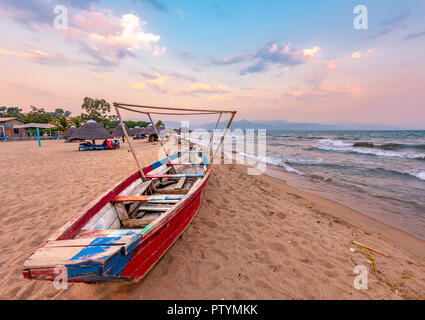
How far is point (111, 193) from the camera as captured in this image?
9.68ft

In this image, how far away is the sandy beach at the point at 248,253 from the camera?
2111mm

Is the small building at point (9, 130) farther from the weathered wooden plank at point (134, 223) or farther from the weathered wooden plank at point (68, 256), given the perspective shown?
the weathered wooden plank at point (68, 256)

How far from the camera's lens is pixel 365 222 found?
4254 mm

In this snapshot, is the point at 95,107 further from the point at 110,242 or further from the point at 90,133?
the point at 110,242

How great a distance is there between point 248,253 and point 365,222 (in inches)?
138

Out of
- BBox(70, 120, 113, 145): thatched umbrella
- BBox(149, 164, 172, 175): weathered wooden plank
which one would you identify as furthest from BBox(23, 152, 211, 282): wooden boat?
BBox(70, 120, 113, 145): thatched umbrella

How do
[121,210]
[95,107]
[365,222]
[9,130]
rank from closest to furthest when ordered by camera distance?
[121,210] < [365,222] < [9,130] < [95,107]

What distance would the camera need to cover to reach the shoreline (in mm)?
3453

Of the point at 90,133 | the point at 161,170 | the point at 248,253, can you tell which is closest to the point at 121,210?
the point at 248,253

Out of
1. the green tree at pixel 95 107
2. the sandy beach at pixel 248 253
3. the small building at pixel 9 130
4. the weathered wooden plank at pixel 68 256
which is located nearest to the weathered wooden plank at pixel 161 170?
the sandy beach at pixel 248 253

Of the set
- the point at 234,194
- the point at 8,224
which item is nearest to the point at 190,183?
the point at 234,194

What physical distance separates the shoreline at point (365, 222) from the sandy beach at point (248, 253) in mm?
25
